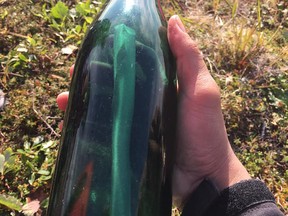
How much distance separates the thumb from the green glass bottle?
87mm

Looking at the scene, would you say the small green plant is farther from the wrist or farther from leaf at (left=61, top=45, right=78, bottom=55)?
the wrist

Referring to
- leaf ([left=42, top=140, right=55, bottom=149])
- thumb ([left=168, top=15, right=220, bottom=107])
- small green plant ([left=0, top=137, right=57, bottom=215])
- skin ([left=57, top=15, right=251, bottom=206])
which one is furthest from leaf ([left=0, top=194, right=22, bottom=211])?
thumb ([left=168, top=15, right=220, bottom=107])

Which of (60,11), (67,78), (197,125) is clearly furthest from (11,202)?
(60,11)

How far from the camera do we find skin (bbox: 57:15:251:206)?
1138mm

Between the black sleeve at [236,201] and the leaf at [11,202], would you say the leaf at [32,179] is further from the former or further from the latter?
the black sleeve at [236,201]

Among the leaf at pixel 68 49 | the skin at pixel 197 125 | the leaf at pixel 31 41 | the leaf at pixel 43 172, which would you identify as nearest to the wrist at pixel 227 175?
the skin at pixel 197 125

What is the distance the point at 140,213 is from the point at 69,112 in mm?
313

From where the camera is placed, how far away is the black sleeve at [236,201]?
104cm

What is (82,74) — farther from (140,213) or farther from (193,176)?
(193,176)

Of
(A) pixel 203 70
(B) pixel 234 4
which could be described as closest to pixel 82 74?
(A) pixel 203 70

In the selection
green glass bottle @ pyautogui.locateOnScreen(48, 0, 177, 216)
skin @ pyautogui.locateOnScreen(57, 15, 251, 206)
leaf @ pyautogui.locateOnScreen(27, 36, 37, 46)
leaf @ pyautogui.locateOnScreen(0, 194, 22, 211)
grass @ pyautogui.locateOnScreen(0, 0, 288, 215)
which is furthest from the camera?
leaf @ pyautogui.locateOnScreen(27, 36, 37, 46)

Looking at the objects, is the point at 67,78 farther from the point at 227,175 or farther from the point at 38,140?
the point at 227,175

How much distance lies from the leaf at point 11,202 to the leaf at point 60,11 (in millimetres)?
926

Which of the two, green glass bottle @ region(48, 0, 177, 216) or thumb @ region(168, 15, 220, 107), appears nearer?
green glass bottle @ region(48, 0, 177, 216)
